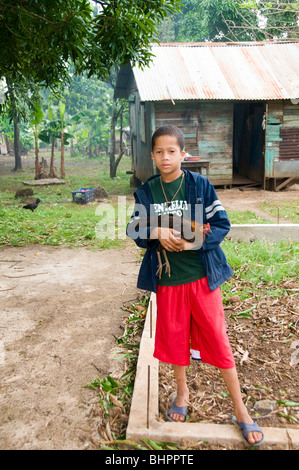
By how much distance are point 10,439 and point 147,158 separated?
10787 mm

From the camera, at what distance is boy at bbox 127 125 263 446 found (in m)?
2.14

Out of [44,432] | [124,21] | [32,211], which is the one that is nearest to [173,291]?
[44,432]

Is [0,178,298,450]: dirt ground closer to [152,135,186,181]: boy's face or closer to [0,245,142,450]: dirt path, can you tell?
[0,245,142,450]: dirt path

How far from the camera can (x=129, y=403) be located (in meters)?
2.50

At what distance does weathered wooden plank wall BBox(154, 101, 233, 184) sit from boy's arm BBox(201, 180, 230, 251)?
998cm

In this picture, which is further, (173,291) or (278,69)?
(278,69)

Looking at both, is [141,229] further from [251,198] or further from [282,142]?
[282,142]

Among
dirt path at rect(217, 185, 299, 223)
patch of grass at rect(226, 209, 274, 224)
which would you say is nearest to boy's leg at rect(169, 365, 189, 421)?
patch of grass at rect(226, 209, 274, 224)

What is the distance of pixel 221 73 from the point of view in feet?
39.4

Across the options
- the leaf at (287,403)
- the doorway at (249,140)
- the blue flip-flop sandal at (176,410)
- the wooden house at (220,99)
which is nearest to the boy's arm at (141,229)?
the blue flip-flop sandal at (176,410)

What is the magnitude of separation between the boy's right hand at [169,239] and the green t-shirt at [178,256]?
5.7 inches

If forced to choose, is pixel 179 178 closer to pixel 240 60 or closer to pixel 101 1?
pixel 101 1

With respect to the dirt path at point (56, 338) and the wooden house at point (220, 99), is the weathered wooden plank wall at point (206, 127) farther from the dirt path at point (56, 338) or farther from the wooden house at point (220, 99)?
the dirt path at point (56, 338)

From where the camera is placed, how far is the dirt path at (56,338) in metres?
2.31
